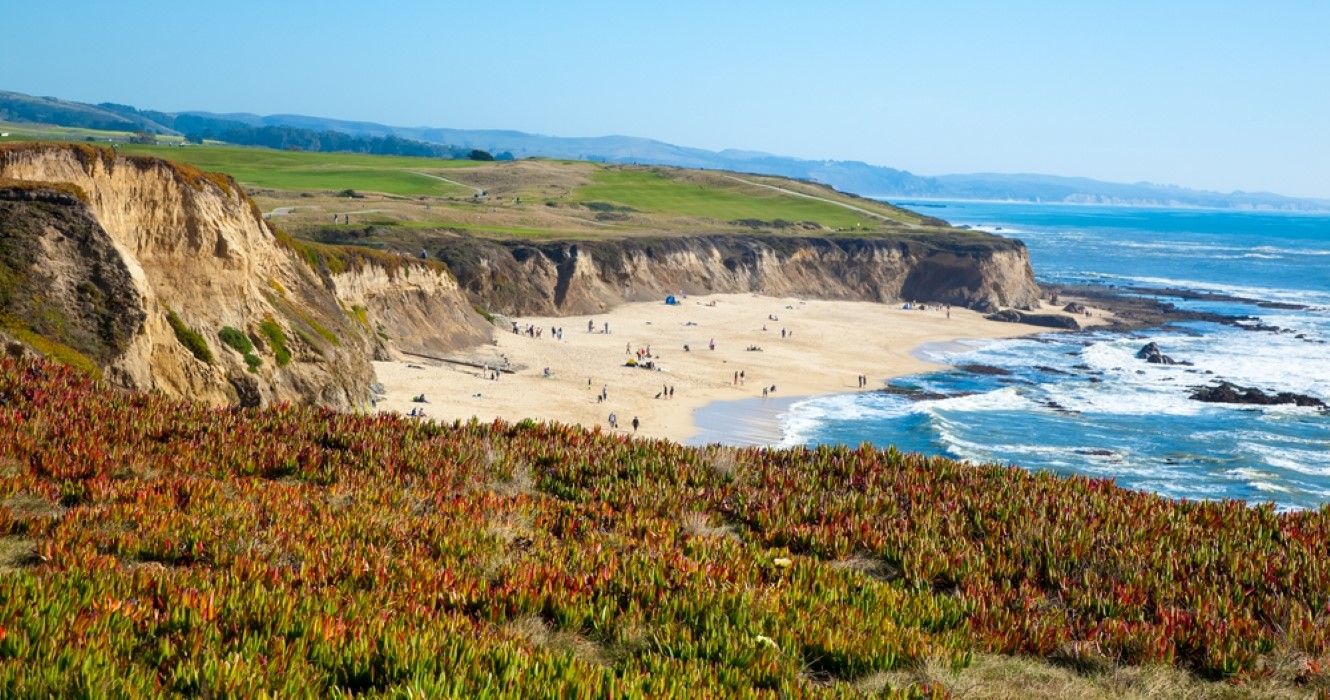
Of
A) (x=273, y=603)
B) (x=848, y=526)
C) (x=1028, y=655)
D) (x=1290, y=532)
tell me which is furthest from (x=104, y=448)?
(x=1290, y=532)

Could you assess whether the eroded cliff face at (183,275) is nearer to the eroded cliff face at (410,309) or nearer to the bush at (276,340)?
the bush at (276,340)

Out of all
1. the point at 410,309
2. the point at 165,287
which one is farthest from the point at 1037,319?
the point at 165,287

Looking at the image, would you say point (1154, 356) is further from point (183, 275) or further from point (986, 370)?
point (183, 275)

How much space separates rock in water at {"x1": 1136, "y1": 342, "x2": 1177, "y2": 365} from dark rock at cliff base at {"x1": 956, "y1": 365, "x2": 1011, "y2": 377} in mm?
9516

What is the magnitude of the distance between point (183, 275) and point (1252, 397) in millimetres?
48302

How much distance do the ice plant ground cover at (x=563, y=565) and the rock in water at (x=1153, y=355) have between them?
56.4 metres

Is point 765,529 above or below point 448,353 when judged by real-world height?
above

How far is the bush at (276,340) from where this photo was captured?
33469 mm

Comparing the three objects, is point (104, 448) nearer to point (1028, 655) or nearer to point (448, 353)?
point (1028, 655)

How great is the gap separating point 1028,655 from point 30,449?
9.79m

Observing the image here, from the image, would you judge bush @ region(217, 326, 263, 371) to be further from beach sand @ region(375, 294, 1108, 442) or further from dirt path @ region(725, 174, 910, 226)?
dirt path @ region(725, 174, 910, 226)

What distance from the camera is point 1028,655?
316 inches

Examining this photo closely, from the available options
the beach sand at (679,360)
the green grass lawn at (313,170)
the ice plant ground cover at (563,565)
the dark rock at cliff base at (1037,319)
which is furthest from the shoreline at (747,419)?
the green grass lawn at (313,170)

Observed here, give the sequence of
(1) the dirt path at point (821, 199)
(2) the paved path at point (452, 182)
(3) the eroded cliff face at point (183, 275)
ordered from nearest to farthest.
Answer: (3) the eroded cliff face at point (183, 275)
(2) the paved path at point (452, 182)
(1) the dirt path at point (821, 199)
